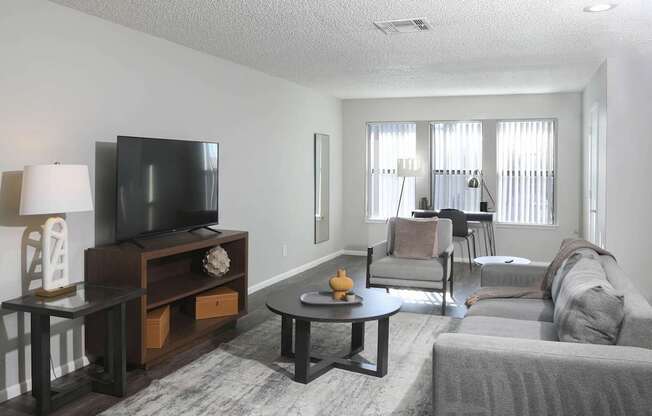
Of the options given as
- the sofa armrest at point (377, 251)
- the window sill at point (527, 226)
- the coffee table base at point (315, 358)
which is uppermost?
the window sill at point (527, 226)

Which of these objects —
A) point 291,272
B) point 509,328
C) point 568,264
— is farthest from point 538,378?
point 291,272

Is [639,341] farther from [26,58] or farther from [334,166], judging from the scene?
[334,166]

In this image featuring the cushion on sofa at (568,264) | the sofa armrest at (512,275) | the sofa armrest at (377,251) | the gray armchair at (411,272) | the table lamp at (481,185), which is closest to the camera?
the cushion on sofa at (568,264)

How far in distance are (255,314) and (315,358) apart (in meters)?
1.33

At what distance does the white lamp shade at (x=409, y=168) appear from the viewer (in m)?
Result: 7.46

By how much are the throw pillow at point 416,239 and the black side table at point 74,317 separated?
2.86 metres

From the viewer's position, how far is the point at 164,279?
432 centimetres

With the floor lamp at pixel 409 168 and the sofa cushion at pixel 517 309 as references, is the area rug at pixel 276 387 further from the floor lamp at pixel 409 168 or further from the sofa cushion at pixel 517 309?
the floor lamp at pixel 409 168

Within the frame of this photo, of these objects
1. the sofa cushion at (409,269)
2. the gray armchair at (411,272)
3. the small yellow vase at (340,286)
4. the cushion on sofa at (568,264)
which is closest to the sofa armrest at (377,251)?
the gray armchair at (411,272)

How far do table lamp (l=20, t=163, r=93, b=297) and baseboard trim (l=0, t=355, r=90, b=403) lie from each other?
612mm

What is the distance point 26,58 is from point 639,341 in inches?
138

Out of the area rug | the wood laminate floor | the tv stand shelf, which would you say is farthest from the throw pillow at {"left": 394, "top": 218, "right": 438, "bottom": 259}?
the tv stand shelf

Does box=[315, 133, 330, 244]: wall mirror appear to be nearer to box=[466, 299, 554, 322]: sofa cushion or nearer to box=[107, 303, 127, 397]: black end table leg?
box=[466, 299, 554, 322]: sofa cushion

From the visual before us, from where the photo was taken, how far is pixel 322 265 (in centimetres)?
Answer: 746
